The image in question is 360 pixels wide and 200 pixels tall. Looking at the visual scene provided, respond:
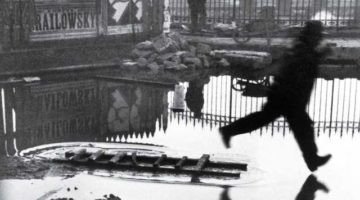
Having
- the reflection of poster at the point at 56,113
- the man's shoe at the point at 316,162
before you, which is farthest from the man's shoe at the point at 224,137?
the reflection of poster at the point at 56,113

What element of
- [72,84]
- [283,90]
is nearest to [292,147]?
[283,90]

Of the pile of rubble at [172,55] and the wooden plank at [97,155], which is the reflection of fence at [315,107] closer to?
the pile of rubble at [172,55]

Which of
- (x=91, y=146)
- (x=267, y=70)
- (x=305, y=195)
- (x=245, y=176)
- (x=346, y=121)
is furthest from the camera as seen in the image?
(x=267, y=70)

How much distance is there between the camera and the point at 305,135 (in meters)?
8.53

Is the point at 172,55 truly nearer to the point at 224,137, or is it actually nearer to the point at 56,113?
the point at 56,113

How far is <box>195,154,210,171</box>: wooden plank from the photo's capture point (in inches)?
333

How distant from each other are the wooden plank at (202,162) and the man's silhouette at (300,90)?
1.05 m

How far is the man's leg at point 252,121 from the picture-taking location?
28.6 ft

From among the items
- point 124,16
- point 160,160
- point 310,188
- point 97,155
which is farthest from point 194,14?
point 310,188

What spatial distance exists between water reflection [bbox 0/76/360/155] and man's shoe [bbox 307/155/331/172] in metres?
2.70

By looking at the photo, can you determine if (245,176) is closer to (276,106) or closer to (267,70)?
(276,106)

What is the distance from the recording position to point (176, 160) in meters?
8.83

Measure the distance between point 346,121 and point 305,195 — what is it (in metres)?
5.23

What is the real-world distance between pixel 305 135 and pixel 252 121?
838 mm
